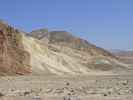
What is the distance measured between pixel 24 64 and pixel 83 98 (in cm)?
3705

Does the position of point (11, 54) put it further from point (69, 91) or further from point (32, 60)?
point (69, 91)

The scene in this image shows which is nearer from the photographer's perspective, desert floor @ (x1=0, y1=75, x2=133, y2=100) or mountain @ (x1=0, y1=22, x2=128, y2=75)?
desert floor @ (x1=0, y1=75, x2=133, y2=100)

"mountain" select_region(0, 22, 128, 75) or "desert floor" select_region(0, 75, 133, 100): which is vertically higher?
"mountain" select_region(0, 22, 128, 75)

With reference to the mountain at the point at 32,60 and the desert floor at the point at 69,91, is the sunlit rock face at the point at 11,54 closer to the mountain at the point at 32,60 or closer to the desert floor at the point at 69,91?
the mountain at the point at 32,60

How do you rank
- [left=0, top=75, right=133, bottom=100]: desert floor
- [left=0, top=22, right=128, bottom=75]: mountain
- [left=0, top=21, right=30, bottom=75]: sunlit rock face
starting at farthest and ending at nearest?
[left=0, top=22, right=128, bottom=75]: mountain → [left=0, top=21, right=30, bottom=75]: sunlit rock face → [left=0, top=75, right=133, bottom=100]: desert floor

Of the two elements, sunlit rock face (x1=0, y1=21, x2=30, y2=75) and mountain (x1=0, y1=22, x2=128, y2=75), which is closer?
sunlit rock face (x1=0, y1=21, x2=30, y2=75)

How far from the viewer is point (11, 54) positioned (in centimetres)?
5347

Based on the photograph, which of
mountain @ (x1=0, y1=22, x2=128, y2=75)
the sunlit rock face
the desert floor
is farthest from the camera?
mountain @ (x1=0, y1=22, x2=128, y2=75)

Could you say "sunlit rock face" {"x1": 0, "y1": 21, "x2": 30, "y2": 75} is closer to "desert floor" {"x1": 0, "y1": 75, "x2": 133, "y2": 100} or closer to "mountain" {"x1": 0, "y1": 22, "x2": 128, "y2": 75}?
"mountain" {"x1": 0, "y1": 22, "x2": 128, "y2": 75}

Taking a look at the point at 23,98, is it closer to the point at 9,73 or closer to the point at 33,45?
the point at 9,73

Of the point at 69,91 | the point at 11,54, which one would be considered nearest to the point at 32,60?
the point at 11,54

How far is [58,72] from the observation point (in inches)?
2532

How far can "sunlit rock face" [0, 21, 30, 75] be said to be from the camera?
50812 mm

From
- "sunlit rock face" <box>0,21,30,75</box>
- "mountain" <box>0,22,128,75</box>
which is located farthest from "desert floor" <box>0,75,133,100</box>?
"mountain" <box>0,22,128,75</box>
